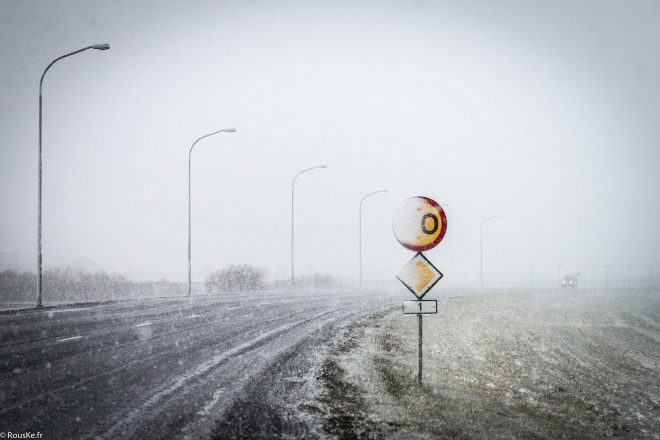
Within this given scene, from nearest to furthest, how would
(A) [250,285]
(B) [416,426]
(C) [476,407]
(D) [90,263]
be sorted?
(B) [416,426] → (C) [476,407] → (A) [250,285] → (D) [90,263]

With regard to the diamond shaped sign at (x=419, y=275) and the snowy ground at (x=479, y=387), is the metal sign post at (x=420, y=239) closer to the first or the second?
the diamond shaped sign at (x=419, y=275)

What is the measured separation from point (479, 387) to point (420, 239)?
9.41 feet

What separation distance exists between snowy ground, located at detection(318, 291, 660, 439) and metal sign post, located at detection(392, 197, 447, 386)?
100 centimetres

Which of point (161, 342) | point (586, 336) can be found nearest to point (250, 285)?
point (586, 336)

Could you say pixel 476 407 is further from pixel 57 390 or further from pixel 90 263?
pixel 90 263

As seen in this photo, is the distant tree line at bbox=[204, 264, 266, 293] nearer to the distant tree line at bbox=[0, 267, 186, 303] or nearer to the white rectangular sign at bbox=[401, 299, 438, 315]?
the distant tree line at bbox=[0, 267, 186, 303]

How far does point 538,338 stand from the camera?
51.6 feet

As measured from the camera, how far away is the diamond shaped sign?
6.74 meters

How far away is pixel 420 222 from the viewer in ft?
22.3

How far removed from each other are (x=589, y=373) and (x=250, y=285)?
108 feet

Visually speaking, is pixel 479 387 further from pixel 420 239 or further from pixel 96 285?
pixel 96 285

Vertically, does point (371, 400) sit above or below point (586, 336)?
above

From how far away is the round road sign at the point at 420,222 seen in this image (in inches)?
265

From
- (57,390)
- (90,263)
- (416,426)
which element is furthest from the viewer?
(90,263)
